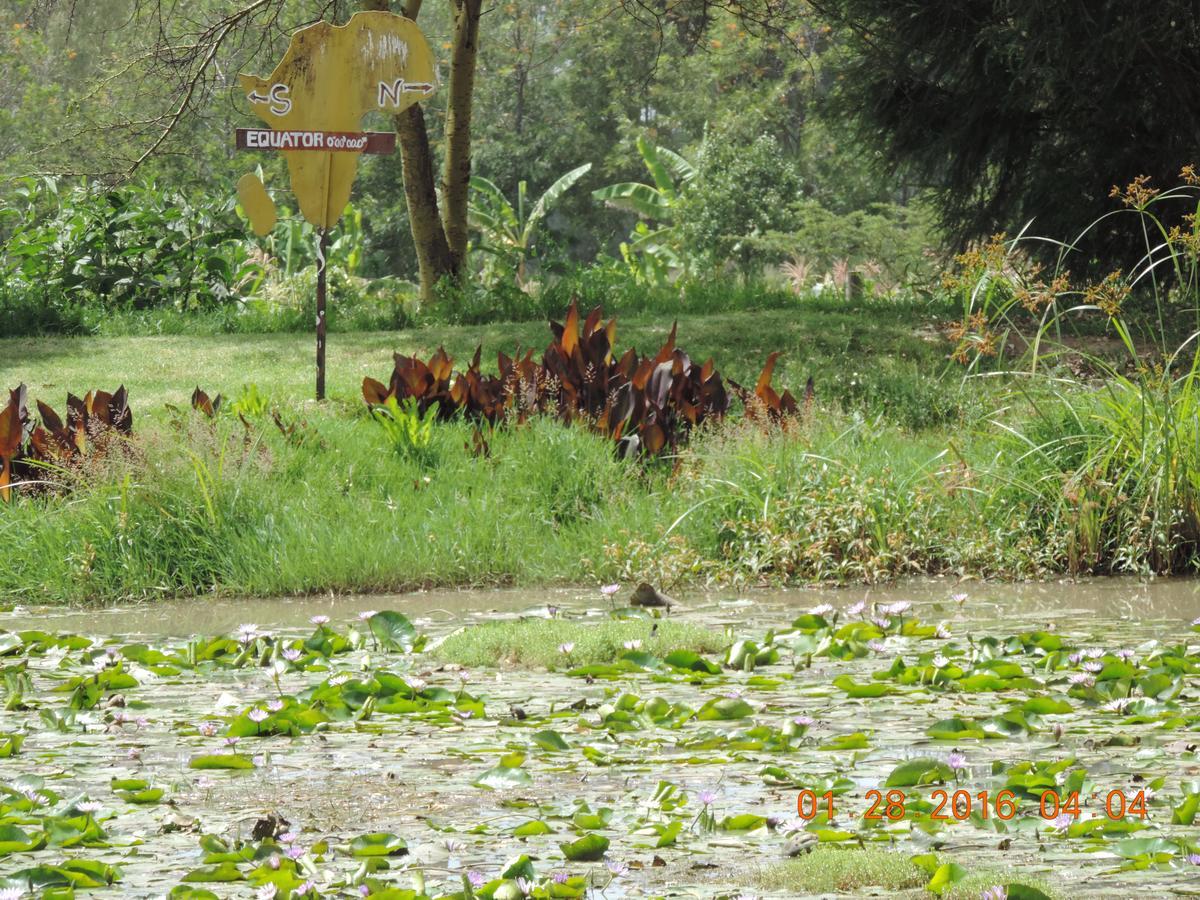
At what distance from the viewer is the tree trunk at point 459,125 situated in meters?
16.6

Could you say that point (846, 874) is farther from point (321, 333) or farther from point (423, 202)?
point (423, 202)

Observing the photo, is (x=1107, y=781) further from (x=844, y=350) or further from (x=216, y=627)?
(x=844, y=350)

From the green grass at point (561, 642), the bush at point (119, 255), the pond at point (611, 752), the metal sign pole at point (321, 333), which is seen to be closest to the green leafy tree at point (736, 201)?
the bush at point (119, 255)

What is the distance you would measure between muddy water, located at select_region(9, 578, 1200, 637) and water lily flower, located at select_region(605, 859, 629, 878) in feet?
10.6

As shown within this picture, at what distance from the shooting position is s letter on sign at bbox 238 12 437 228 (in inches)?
396

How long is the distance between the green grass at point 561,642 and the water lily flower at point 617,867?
207 centimetres

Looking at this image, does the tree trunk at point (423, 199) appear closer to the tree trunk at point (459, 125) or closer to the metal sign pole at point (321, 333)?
the tree trunk at point (459, 125)

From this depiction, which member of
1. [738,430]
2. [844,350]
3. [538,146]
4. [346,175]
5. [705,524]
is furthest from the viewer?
[538,146]

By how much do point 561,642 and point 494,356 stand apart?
295 inches

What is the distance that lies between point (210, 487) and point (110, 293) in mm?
10245

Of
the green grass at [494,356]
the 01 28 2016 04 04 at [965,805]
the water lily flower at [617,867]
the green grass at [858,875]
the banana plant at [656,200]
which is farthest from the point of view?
the banana plant at [656,200]

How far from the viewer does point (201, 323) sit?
15695 mm

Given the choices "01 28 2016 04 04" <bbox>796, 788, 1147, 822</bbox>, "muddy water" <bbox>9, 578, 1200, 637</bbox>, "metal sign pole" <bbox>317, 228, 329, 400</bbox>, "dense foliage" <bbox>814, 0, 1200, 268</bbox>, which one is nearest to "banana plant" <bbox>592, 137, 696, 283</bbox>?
"dense foliage" <bbox>814, 0, 1200, 268</bbox>

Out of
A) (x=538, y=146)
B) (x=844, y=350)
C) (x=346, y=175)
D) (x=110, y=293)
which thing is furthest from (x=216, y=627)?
(x=538, y=146)
